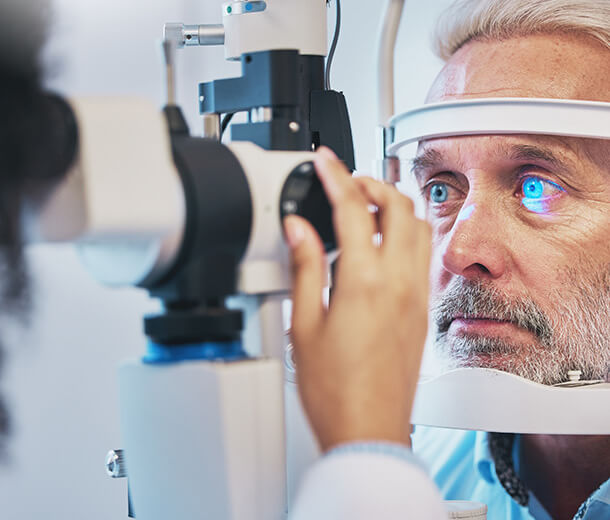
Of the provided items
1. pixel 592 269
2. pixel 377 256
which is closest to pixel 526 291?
pixel 592 269

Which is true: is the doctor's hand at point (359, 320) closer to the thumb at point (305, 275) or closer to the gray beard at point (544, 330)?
the thumb at point (305, 275)

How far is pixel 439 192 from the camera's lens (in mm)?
1396

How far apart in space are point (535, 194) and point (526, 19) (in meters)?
0.32

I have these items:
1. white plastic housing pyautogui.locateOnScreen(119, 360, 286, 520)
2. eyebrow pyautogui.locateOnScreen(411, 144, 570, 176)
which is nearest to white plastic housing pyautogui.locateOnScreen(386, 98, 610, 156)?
eyebrow pyautogui.locateOnScreen(411, 144, 570, 176)

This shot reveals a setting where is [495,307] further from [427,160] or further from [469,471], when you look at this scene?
[469,471]

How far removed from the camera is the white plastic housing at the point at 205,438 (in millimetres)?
592

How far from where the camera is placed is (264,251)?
649 mm

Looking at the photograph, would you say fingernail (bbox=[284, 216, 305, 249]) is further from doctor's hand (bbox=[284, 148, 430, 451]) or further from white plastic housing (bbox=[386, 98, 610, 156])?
white plastic housing (bbox=[386, 98, 610, 156])

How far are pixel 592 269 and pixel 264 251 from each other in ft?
2.56

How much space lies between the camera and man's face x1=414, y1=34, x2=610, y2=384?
1.22m

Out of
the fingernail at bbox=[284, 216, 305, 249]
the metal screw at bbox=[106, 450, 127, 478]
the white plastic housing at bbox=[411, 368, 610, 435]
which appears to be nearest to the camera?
the fingernail at bbox=[284, 216, 305, 249]

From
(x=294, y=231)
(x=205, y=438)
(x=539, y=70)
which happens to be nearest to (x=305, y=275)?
(x=294, y=231)

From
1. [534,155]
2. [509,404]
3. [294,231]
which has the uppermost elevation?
[534,155]

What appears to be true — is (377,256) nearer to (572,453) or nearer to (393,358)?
(393,358)
